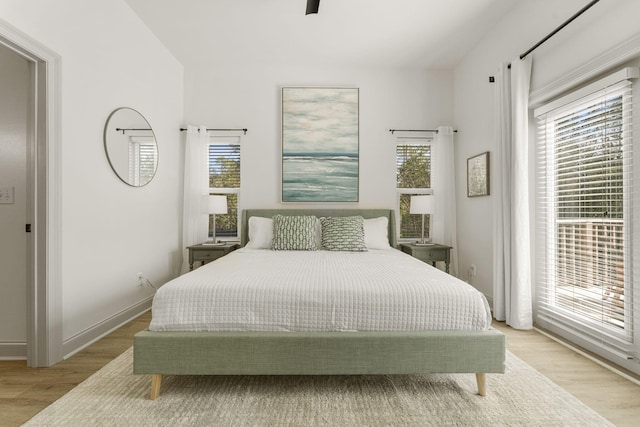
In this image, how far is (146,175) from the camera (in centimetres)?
336

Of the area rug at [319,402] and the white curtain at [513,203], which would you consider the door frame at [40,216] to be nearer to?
the area rug at [319,402]

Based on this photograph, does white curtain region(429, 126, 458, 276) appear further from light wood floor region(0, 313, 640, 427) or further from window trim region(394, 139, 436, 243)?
light wood floor region(0, 313, 640, 427)

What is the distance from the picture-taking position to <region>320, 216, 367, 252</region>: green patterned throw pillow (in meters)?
3.42

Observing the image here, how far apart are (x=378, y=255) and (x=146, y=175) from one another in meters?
2.43

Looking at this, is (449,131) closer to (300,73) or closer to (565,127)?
(565,127)

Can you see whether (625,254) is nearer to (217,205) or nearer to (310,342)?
(310,342)

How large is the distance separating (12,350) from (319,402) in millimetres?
2175

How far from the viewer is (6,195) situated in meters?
2.34

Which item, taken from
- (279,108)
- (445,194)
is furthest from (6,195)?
(445,194)

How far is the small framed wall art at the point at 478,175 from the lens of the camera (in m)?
3.45

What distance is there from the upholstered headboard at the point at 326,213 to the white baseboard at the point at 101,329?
4.31 feet

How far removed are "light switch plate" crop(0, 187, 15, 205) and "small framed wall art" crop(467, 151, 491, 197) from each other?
13.2 feet

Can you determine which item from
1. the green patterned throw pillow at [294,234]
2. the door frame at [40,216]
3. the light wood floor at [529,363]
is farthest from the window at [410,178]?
the door frame at [40,216]

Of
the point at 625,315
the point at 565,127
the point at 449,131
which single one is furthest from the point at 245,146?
the point at 625,315
